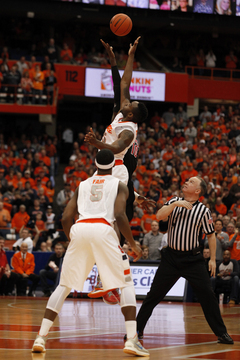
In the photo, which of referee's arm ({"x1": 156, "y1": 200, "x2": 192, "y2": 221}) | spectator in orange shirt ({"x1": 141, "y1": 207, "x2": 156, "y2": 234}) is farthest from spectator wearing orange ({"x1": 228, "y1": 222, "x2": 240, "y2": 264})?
referee's arm ({"x1": 156, "y1": 200, "x2": 192, "y2": 221})

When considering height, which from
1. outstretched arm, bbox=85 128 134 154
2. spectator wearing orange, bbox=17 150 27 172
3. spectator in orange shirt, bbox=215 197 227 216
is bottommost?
spectator in orange shirt, bbox=215 197 227 216

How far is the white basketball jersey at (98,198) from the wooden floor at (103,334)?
4.70 feet

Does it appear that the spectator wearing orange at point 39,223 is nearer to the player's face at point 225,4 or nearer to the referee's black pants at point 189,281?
the referee's black pants at point 189,281

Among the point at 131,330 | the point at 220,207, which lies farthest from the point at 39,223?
the point at 131,330

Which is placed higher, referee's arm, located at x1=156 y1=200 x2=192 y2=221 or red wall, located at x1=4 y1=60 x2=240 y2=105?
red wall, located at x1=4 y1=60 x2=240 y2=105

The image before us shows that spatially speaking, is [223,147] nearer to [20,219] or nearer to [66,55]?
[20,219]

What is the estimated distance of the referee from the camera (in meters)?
7.25

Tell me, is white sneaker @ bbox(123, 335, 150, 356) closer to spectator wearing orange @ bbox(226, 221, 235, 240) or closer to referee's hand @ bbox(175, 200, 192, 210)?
referee's hand @ bbox(175, 200, 192, 210)

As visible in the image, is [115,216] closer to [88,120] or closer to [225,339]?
[225,339]

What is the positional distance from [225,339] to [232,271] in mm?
7730

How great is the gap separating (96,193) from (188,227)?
194 centimetres

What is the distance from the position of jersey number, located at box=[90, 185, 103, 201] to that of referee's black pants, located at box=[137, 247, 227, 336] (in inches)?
76.6

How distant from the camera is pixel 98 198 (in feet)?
19.6

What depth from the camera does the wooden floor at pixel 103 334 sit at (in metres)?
5.94
